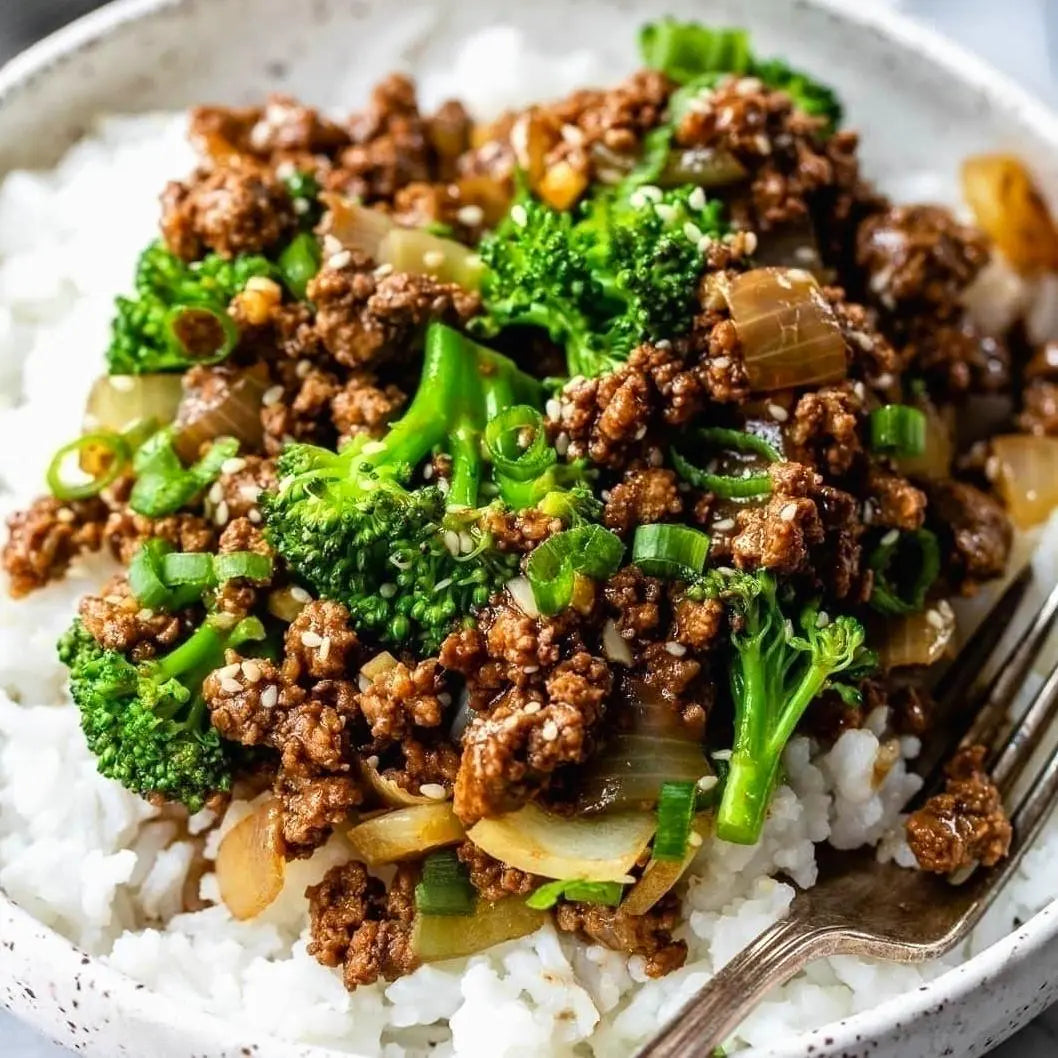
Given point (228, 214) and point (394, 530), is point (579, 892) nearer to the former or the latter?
point (394, 530)

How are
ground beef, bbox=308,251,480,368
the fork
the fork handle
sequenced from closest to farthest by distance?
the fork handle
the fork
ground beef, bbox=308,251,480,368

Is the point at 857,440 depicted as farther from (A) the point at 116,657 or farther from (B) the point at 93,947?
(B) the point at 93,947

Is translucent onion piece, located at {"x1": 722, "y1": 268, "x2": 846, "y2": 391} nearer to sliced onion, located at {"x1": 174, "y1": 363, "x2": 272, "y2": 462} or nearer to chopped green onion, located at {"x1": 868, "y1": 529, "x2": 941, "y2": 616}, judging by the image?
chopped green onion, located at {"x1": 868, "y1": 529, "x2": 941, "y2": 616}

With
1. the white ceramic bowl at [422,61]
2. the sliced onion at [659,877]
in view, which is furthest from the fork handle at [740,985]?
the white ceramic bowl at [422,61]

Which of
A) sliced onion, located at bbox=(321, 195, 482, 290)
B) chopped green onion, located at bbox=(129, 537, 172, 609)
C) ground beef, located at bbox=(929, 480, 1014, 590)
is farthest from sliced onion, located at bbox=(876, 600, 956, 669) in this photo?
chopped green onion, located at bbox=(129, 537, 172, 609)

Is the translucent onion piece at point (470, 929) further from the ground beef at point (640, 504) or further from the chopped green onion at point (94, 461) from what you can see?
the chopped green onion at point (94, 461)

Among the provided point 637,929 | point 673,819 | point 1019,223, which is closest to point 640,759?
point 673,819

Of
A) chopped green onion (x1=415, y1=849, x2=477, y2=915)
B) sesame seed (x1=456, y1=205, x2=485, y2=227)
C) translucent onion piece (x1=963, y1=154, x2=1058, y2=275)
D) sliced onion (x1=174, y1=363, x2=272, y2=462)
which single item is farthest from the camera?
translucent onion piece (x1=963, y1=154, x2=1058, y2=275)
